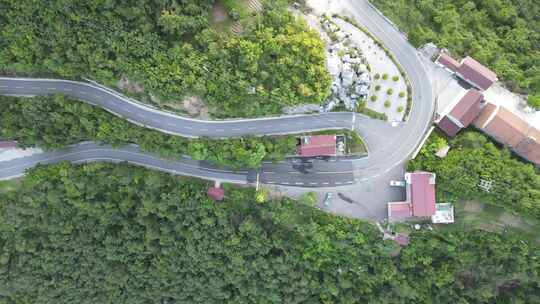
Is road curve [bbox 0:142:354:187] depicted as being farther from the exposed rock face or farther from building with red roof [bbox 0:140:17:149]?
the exposed rock face

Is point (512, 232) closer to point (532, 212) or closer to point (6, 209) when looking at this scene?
point (532, 212)

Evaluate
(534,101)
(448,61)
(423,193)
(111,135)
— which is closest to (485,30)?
(448,61)

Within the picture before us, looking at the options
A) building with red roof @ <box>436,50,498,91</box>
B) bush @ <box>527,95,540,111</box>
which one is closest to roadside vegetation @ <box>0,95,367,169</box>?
building with red roof @ <box>436,50,498,91</box>

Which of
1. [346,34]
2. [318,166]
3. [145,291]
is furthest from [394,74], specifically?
[145,291]

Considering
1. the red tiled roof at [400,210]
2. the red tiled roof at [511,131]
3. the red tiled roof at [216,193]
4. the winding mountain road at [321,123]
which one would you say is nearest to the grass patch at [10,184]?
the winding mountain road at [321,123]

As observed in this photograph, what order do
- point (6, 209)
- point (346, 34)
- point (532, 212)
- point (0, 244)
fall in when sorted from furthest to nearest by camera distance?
1. point (0, 244)
2. point (6, 209)
3. point (346, 34)
4. point (532, 212)
